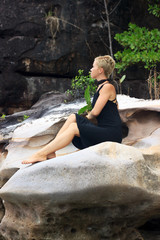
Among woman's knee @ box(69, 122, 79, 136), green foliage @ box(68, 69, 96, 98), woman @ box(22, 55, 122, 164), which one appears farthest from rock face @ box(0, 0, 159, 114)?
woman's knee @ box(69, 122, 79, 136)

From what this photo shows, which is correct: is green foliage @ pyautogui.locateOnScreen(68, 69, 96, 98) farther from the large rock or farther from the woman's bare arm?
the large rock

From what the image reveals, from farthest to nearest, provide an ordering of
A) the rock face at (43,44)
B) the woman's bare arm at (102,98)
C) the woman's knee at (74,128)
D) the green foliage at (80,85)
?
1. the rock face at (43,44)
2. the green foliage at (80,85)
3. the woman's bare arm at (102,98)
4. the woman's knee at (74,128)

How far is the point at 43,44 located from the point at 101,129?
5.46m

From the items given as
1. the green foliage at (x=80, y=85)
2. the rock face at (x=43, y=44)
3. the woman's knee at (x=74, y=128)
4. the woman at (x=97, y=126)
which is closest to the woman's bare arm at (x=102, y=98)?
the woman at (x=97, y=126)

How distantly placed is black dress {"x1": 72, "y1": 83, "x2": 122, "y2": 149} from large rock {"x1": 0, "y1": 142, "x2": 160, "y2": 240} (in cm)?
49

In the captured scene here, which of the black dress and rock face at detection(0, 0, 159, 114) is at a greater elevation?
rock face at detection(0, 0, 159, 114)

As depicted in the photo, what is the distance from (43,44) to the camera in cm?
850

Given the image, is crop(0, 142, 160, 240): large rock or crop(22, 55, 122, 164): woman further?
crop(22, 55, 122, 164): woman

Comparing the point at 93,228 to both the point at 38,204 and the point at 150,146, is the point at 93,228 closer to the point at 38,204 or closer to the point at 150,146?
the point at 38,204

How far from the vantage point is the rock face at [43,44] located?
8.41m

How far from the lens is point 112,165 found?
2.85 meters

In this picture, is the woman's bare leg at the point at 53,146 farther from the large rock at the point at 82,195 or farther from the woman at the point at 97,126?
the large rock at the point at 82,195

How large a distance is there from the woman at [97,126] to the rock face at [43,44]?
489 centimetres

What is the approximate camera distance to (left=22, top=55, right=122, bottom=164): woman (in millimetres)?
3434
